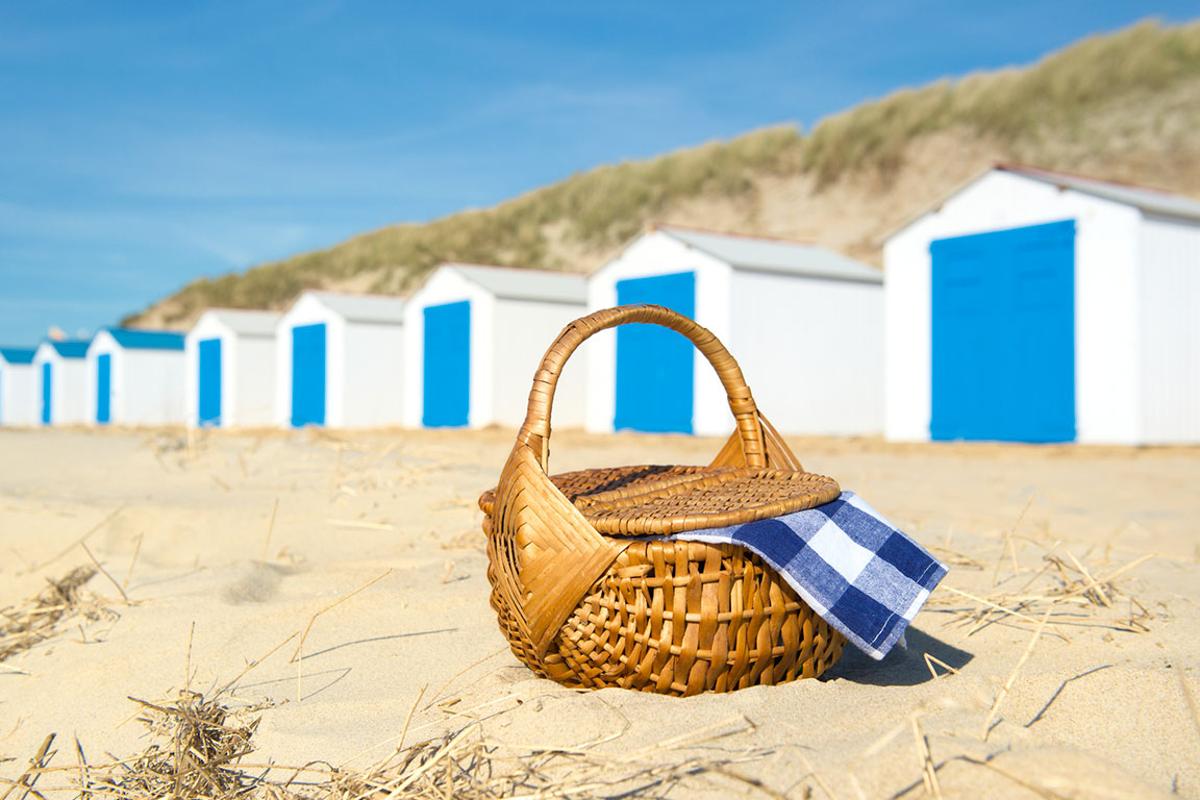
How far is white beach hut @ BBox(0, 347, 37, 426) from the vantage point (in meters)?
36.8

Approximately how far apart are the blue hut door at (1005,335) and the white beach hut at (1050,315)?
15 millimetres

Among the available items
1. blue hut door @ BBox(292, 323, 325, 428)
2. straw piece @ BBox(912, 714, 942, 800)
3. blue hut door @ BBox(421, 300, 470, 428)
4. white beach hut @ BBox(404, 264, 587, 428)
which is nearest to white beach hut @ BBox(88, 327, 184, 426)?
blue hut door @ BBox(292, 323, 325, 428)

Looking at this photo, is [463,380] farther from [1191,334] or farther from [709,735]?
[709,735]

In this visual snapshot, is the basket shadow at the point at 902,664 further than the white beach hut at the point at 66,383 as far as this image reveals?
No

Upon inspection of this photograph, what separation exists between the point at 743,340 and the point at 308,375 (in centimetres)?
1281

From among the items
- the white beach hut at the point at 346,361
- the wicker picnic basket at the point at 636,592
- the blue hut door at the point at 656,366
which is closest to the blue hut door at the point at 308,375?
the white beach hut at the point at 346,361

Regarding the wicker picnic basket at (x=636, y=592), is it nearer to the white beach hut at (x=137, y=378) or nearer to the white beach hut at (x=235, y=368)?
the white beach hut at (x=235, y=368)

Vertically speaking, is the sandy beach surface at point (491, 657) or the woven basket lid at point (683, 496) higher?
the woven basket lid at point (683, 496)

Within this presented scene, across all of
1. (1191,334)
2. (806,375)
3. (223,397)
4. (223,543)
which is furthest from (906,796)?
(223,397)

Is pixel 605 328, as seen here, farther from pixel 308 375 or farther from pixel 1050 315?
pixel 308 375

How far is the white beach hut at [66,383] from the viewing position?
1297 inches

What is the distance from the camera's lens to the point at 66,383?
3322 centimetres

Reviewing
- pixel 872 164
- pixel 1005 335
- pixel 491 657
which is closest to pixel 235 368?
pixel 1005 335

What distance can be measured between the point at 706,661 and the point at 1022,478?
6.57 m
